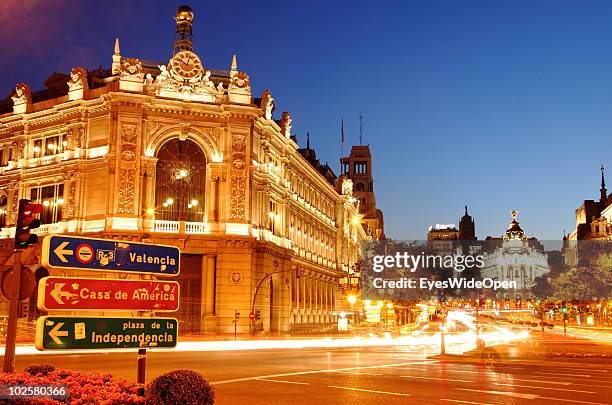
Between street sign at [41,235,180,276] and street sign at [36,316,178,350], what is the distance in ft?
2.62

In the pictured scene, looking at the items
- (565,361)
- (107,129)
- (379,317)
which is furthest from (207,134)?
(379,317)

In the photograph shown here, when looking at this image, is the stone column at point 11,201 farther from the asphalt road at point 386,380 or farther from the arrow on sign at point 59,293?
the arrow on sign at point 59,293

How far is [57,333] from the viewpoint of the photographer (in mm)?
9734

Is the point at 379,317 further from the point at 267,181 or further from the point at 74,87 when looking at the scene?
the point at 74,87

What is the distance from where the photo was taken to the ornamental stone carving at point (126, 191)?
169ft

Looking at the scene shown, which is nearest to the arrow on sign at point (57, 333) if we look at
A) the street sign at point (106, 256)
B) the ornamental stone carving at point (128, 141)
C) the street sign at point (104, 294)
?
the street sign at point (104, 294)

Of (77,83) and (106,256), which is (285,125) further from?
(106,256)

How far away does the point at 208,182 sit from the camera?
178 ft

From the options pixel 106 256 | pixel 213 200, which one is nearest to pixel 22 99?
pixel 213 200

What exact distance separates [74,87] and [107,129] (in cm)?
589

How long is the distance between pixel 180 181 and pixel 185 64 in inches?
378

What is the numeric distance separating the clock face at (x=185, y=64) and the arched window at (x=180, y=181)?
5.50 meters

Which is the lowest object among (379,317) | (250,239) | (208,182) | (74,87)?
(379,317)

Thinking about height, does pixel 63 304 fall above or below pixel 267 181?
below
